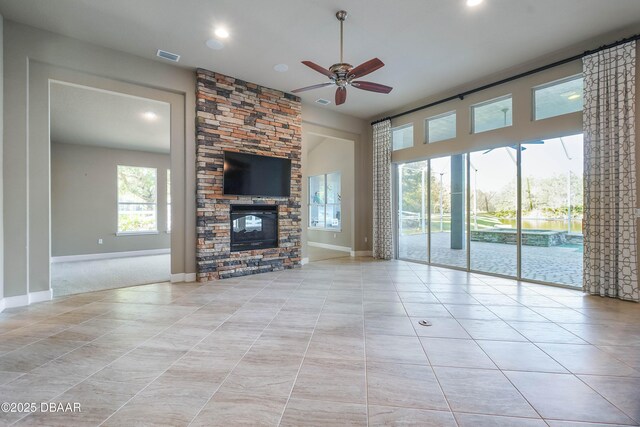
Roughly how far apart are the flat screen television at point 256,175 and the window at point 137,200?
16.1 feet

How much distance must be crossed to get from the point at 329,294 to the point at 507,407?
2592mm

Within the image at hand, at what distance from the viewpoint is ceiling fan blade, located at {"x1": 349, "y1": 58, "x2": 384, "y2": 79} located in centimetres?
314

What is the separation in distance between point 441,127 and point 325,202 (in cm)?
437

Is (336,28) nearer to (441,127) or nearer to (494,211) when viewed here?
(441,127)

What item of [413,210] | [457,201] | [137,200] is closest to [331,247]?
[413,210]

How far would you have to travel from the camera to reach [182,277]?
4852mm

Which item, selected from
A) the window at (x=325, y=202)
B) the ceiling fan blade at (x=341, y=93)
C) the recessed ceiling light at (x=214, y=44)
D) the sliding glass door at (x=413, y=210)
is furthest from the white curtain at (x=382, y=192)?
the recessed ceiling light at (x=214, y=44)

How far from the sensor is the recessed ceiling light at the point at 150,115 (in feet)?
19.2

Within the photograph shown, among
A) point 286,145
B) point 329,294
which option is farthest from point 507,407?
point 286,145

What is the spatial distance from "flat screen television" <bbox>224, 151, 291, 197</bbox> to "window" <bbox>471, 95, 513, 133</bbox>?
3707 millimetres

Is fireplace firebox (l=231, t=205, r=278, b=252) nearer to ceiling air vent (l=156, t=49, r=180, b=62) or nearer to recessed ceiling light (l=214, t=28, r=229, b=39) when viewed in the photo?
ceiling air vent (l=156, t=49, r=180, b=62)

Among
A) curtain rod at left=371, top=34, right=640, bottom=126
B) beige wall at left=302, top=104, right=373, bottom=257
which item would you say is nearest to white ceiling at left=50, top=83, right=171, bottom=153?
beige wall at left=302, top=104, right=373, bottom=257

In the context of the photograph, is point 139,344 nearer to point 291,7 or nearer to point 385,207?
point 291,7

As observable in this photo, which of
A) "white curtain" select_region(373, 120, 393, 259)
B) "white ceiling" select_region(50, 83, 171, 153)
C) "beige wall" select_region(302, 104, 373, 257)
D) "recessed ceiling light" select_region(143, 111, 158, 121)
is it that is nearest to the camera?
"white ceiling" select_region(50, 83, 171, 153)
